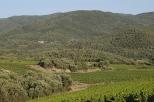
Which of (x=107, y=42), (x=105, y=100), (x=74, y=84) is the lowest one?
(x=107, y=42)

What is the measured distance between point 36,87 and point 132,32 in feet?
456

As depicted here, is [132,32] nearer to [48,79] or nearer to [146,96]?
[48,79]

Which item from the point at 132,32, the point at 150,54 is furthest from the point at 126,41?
the point at 150,54

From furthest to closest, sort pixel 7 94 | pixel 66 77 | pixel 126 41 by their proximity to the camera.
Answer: pixel 126 41
pixel 66 77
pixel 7 94

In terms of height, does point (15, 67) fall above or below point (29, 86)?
below

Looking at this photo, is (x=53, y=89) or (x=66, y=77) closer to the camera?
(x=53, y=89)

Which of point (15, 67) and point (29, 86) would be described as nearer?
point (29, 86)

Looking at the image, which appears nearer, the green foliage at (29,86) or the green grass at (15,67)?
the green foliage at (29,86)

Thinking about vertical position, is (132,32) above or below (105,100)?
below

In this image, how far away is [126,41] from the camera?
17612 cm

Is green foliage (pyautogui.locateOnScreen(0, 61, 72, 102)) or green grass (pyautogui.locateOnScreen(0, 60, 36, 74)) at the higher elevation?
green foliage (pyautogui.locateOnScreen(0, 61, 72, 102))

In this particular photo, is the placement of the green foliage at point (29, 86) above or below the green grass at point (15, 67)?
above

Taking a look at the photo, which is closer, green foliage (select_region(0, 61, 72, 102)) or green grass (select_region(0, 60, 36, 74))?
green foliage (select_region(0, 61, 72, 102))

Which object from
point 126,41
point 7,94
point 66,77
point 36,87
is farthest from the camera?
point 126,41
